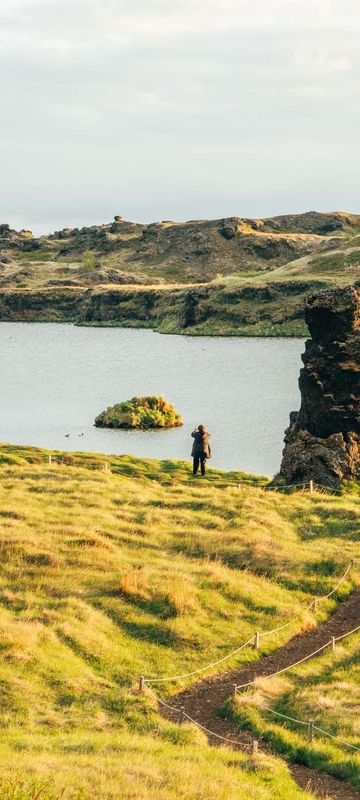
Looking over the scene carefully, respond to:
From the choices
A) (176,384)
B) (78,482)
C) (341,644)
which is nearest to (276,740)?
(341,644)

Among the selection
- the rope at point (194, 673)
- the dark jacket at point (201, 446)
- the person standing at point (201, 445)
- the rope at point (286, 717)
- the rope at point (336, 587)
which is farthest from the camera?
the dark jacket at point (201, 446)

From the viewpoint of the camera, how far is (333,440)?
46.3 metres

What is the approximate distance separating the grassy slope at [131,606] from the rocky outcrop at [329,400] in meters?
3.76

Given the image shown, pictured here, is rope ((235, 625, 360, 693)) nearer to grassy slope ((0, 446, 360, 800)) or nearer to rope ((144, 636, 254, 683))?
rope ((144, 636, 254, 683))

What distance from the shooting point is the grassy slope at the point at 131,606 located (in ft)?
52.1

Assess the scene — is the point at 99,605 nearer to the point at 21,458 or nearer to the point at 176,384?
the point at 21,458

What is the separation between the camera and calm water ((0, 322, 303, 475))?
61.8m

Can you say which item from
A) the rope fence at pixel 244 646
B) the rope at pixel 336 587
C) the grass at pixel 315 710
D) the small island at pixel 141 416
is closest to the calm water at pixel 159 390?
the small island at pixel 141 416

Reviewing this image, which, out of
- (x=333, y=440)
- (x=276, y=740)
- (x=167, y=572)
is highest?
(x=333, y=440)

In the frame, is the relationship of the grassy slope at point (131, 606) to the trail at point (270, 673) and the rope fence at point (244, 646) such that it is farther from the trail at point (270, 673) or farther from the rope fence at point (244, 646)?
the trail at point (270, 673)

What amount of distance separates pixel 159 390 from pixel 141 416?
22.6 meters

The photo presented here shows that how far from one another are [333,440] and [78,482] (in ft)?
45.4

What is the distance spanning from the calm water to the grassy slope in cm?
1694

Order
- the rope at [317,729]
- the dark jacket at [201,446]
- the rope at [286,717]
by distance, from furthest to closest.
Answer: the dark jacket at [201,446] < the rope at [286,717] < the rope at [317,729]
